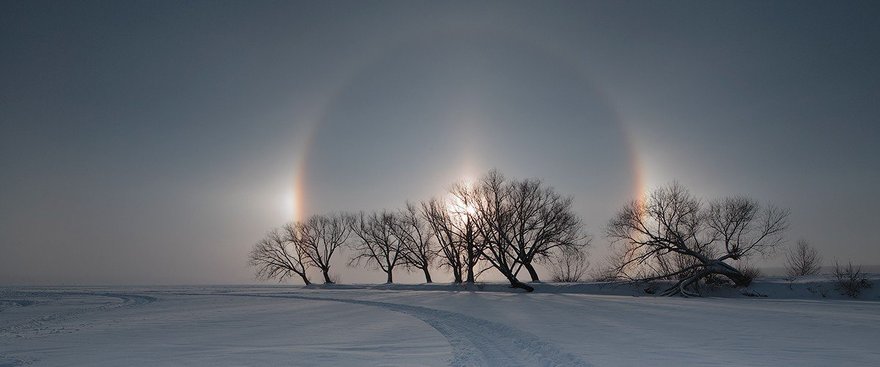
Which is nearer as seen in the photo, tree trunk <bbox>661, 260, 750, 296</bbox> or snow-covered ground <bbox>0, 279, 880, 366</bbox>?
snow-covered ground <bbox>0, 279, 880, 366</bbox>

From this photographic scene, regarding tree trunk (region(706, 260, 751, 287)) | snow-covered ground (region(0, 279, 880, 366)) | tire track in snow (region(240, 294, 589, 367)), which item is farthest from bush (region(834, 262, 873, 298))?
tire track in snow (region(240, 294, 589, 367))

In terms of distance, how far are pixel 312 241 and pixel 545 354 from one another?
64741 mm

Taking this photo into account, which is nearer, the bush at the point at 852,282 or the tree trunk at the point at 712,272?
the bush at the point at 852,282

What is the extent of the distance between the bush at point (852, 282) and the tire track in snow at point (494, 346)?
91.6 feet

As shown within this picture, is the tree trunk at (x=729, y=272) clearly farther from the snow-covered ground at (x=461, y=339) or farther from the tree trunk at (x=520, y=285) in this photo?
the snow-covered ground at (x=461, y=339)

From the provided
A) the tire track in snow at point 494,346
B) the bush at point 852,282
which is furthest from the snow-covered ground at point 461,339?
the bush at point 852,282

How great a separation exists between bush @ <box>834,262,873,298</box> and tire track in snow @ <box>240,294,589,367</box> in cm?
2791

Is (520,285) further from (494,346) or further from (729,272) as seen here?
(494,346)

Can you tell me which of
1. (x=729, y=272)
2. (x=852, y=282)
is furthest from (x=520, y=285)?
(x=852, y=282)

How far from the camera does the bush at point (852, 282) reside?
104ft

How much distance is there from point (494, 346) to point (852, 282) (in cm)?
3157

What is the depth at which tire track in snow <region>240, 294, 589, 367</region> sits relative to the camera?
1041 cm

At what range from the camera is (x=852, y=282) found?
3192 cm

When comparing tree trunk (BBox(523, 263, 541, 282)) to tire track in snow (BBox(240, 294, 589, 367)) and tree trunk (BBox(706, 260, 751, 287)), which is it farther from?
tire track in snow (BBox(240, 294, 589, 367))
